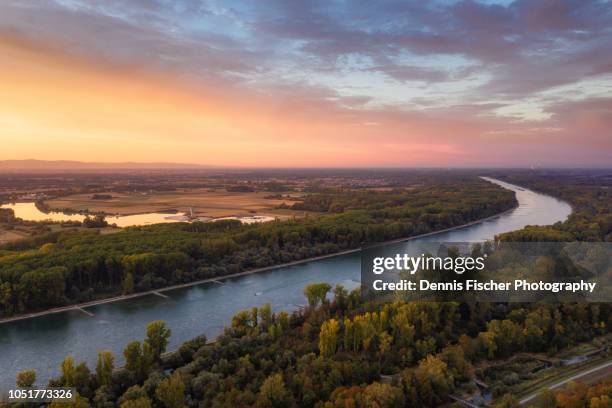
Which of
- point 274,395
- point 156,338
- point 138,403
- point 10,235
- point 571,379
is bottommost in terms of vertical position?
point 571,379

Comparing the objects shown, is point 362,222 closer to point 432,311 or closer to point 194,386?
point 432,311

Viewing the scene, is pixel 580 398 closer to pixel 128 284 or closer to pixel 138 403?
pixel 138 403

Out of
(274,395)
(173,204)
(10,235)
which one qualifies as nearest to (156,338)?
A: (274,395)

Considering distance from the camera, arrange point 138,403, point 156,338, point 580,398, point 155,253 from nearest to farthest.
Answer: point 138,403 → point 580,398 → point 156,338 → point 155,253

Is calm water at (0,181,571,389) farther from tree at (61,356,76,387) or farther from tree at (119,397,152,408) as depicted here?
tree at (119,397,152,408)

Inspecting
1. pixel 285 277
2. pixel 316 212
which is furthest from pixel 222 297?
pixel 316 212

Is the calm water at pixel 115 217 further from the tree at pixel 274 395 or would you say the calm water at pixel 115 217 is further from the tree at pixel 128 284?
the tree at pixel 274 395

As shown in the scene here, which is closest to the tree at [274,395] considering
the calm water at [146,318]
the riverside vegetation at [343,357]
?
the riverside vegetation at [343,357]
